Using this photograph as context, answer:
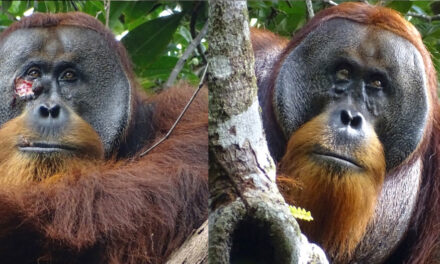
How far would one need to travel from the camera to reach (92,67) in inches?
160

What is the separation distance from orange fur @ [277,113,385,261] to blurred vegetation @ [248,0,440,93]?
3.91 ft

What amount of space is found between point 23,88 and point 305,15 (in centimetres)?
154

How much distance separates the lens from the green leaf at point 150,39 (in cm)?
464

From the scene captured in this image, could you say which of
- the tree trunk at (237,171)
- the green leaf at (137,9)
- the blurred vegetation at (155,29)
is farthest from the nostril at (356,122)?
the green leaf at (137,9)

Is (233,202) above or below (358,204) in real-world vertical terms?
above

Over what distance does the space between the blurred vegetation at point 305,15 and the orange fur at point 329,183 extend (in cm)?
119

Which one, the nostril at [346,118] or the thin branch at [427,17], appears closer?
the nostril at [346,118]

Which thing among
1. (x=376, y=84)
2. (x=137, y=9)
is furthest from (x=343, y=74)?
(x=137, y=9)

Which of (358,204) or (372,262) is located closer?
(358,204)

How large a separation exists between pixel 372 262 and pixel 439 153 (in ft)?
1.87

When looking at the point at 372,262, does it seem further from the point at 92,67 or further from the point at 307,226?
the point at 92,67

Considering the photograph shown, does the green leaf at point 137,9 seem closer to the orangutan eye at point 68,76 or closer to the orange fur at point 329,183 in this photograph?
the orangutan eye at point 68,76

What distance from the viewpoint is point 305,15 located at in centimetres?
469

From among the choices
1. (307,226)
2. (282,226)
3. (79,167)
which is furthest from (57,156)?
(282,226)
